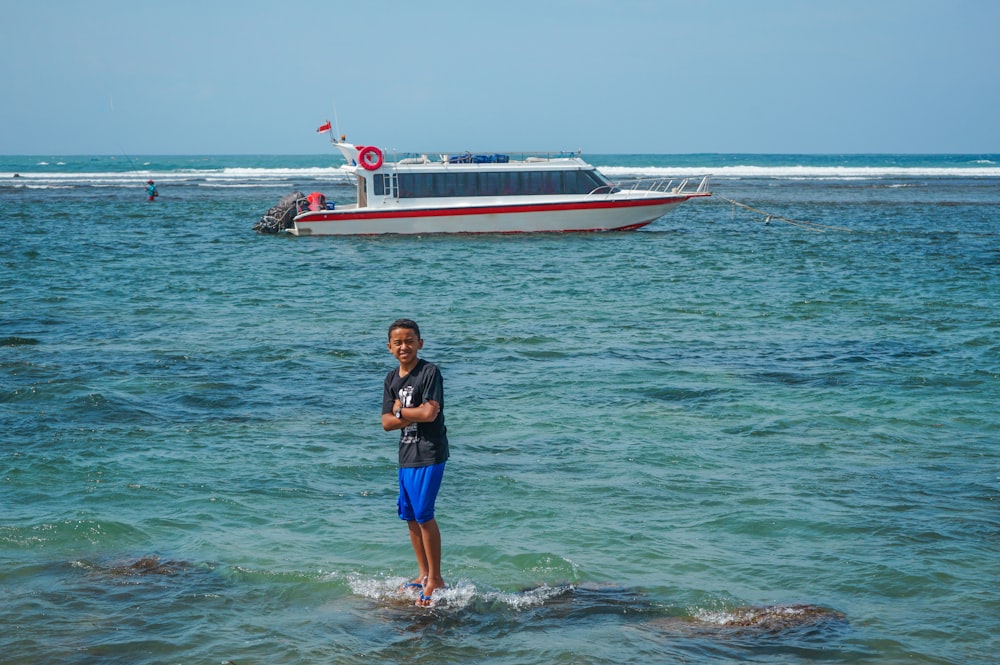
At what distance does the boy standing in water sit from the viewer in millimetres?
5824

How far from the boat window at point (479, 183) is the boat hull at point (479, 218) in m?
0.64

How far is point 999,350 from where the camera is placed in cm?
1436

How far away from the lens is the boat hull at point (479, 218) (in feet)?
104

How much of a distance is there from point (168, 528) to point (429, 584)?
258 cm

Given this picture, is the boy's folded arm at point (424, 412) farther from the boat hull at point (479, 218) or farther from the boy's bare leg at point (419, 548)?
the boat hull at point (479, 218)

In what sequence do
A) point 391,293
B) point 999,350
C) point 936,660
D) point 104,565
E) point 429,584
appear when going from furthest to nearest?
point 391,293 → point 999,350 → point 104,565 → point 429,584 → point 936,660

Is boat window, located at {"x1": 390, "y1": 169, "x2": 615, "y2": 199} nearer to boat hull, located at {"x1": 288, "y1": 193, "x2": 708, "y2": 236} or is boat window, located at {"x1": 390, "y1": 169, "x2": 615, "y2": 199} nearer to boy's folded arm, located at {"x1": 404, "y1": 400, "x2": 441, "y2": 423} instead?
boat hull, located at {"x1": 288, "y1": 193, "x2": 708, "y2": 236}

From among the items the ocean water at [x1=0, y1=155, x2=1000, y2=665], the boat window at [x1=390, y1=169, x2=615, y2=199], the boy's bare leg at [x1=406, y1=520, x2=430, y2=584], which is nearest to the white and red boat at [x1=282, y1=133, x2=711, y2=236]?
the boat window at [x1=390, y1=169, x2=615, y2=199]

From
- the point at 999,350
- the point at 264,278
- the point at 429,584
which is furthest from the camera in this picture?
the point at 264,278

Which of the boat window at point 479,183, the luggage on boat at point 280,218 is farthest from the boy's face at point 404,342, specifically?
the luggage on boat at point 280,218

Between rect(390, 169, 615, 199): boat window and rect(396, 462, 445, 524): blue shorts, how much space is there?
86.5 ft

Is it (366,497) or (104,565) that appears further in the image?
(366,497)

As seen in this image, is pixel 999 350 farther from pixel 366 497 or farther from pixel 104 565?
pixel 104 565

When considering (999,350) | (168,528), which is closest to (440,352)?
(168,528)
